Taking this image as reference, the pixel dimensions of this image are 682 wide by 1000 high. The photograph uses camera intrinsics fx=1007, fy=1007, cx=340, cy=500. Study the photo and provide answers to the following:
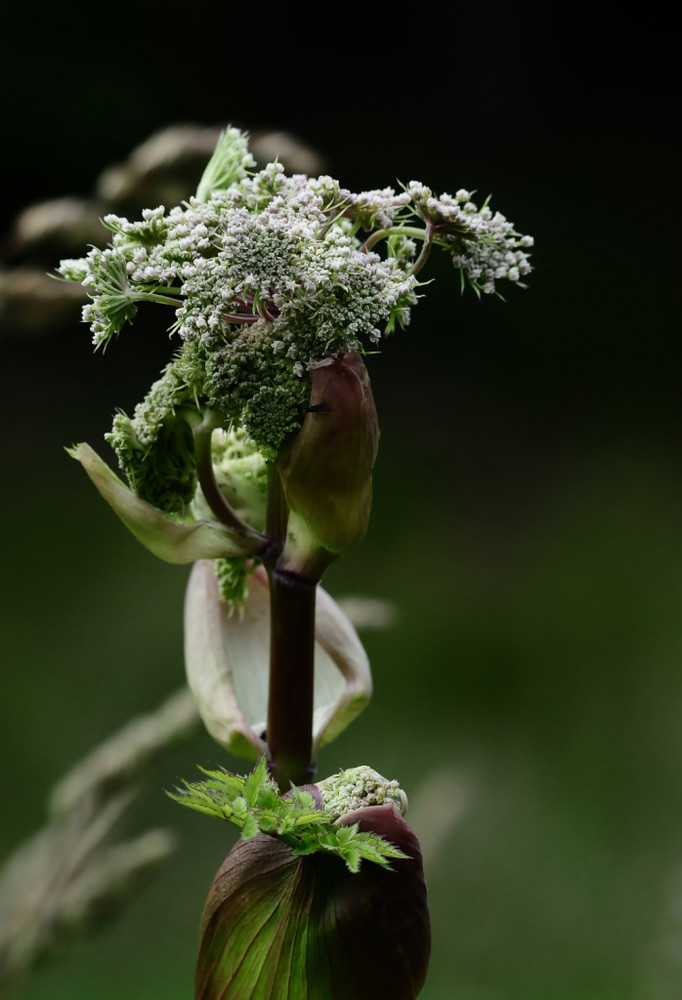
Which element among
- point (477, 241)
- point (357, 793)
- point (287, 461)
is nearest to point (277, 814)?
point (357, 793)

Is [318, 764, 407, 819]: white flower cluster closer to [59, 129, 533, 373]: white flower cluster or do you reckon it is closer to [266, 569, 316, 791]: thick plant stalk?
[266, 569, 316, 791]: thick plant stalk

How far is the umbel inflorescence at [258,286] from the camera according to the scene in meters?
0.45

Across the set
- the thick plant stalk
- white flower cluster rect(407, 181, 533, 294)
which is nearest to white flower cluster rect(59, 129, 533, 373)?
white flower cluster rect(407, 181, 533, 294)

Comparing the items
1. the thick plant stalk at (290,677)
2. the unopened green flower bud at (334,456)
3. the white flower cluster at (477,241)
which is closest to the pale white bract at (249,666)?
the thick plant stalk at (290,677)

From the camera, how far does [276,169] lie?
1.65 feet

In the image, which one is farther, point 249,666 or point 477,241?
point 249,666

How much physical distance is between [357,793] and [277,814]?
5cm

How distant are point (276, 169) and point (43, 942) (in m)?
0.45

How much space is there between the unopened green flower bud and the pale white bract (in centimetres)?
13

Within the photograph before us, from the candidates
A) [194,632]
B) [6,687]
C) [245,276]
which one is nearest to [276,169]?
[245,276]

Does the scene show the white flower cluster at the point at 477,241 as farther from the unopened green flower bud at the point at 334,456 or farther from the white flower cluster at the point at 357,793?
the white flower cluster at the point at 357,793

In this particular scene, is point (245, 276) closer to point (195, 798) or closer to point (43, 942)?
point (195, 798)

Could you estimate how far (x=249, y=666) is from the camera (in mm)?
628

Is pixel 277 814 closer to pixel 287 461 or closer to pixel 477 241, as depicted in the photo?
pixel 287 461
